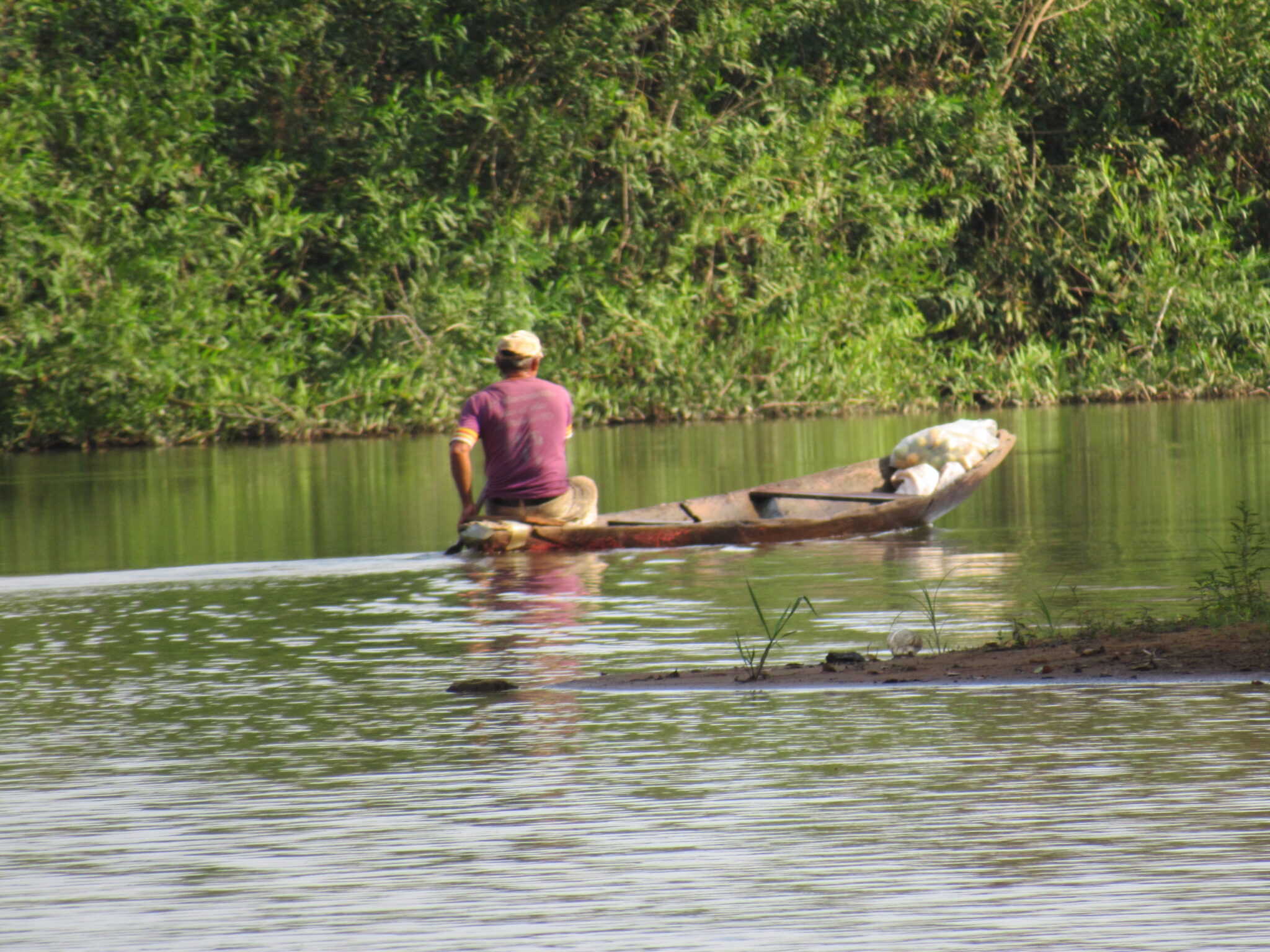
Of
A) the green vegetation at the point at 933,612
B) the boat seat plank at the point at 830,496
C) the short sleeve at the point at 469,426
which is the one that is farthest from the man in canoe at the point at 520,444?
the green vegetation at the point at 933,612

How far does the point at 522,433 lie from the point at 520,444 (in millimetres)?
76

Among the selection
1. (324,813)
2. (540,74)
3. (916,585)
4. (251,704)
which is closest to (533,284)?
(540,74)

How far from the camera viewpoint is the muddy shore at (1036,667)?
670 cm

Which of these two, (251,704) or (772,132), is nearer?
(251,704)

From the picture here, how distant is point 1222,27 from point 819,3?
6684mm

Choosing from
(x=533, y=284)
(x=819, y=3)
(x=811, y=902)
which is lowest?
(x=811, y=902)

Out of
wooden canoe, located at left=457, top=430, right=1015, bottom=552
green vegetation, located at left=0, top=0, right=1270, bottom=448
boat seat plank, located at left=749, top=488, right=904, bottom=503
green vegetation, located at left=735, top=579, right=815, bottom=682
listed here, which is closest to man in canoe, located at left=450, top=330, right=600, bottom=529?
wooden canoe, located at left=457, top=430, right=1015, bottom=552

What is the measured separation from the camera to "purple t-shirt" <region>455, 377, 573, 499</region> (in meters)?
12.4

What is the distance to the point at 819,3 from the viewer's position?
32219 millimetres

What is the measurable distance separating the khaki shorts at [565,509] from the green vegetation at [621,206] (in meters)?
14.3

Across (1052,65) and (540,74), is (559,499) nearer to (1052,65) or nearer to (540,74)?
(540,74)

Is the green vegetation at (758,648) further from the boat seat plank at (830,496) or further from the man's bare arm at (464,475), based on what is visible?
the boat seat plank at (830,496)

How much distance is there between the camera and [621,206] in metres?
31.1

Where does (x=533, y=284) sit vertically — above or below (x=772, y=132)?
below
